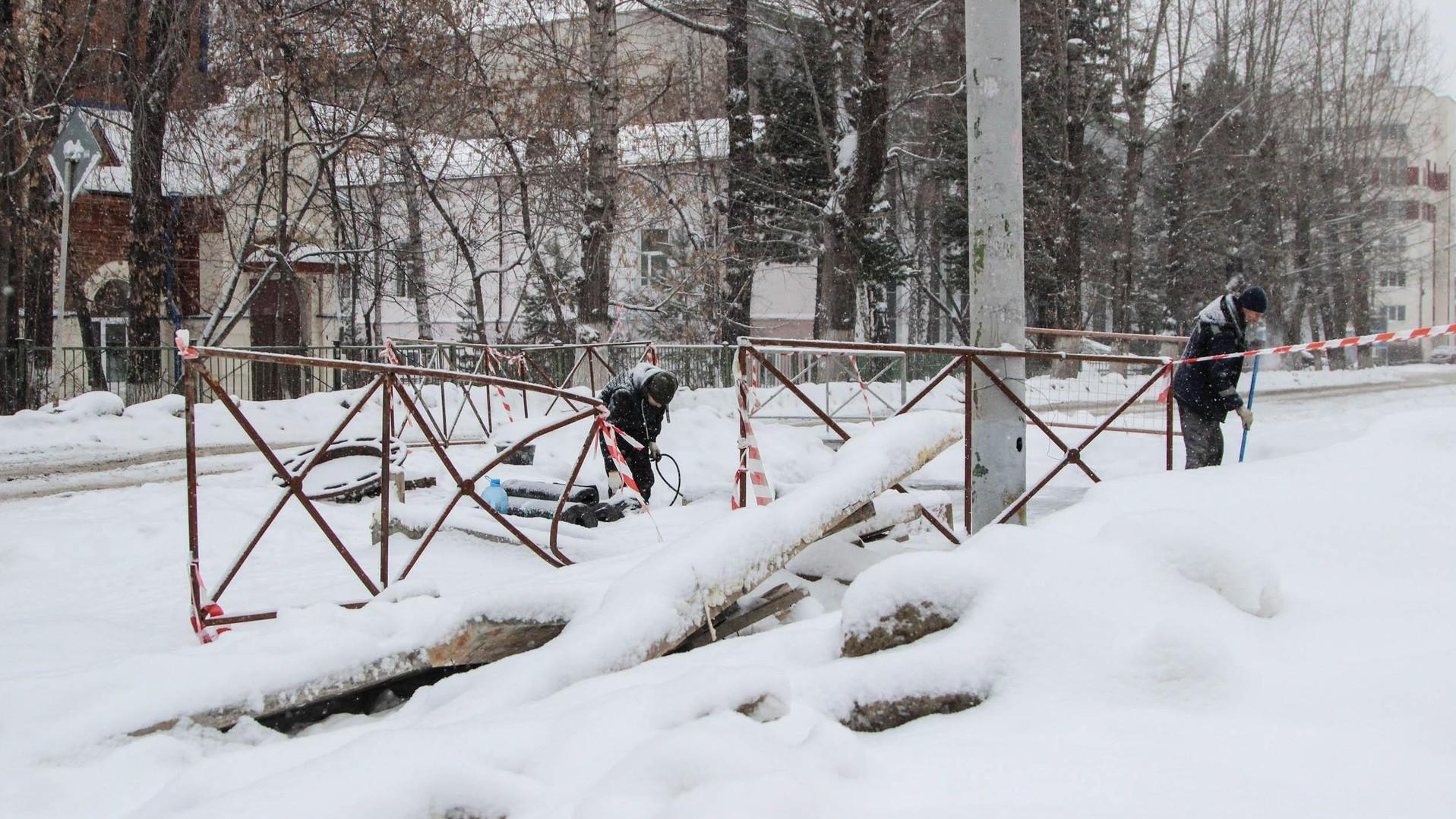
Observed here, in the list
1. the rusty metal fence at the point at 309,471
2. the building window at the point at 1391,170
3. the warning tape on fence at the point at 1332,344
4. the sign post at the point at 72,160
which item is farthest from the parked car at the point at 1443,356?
the sign post at the point at 72,160

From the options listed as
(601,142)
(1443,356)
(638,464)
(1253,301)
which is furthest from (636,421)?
(1443,356)

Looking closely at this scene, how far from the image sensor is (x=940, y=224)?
27.5 metres

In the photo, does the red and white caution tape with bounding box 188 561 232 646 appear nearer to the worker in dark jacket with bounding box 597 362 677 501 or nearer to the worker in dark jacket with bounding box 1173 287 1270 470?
the worker in dark jacket with bounding box 597 362 677 501

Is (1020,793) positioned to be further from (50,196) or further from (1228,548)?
(50,196)

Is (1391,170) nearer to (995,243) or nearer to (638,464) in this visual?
(995,243)

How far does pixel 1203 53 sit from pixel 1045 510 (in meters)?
25.6

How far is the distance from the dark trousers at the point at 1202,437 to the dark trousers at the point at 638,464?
4.13 m

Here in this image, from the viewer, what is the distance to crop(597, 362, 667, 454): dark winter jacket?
852 cm

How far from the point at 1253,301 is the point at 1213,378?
0.69m

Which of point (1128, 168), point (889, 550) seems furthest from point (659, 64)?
point (889, 550)

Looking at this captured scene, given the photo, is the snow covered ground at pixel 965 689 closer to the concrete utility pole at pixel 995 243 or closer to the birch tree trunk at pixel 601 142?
the concrete utility pole at pixel 995 243

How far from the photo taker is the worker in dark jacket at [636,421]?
27.8 feet

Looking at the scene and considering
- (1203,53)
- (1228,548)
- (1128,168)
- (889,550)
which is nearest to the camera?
(1228,548)

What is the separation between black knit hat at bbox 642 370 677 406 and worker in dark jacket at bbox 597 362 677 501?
8 centimetres
